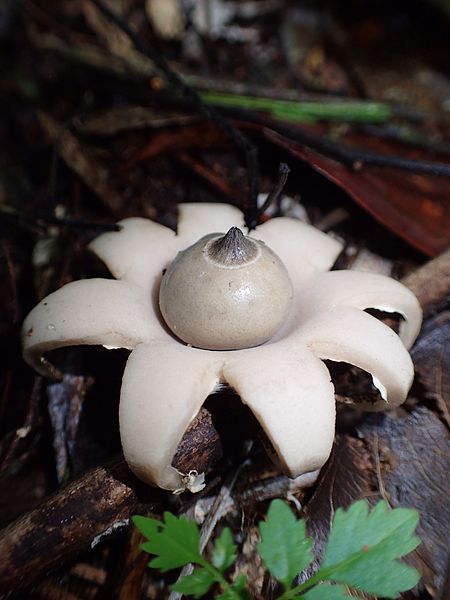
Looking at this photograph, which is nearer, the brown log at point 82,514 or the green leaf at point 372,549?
the green leaf at point 372,549

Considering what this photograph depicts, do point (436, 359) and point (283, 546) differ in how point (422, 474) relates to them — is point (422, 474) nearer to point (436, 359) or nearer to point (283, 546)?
point (436, 359)

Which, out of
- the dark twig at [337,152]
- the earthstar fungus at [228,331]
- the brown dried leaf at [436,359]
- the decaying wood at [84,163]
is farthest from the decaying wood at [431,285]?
the decaying wood at [84,163]

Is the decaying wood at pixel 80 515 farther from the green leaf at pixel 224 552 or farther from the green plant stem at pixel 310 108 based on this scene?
the green plant stem at pixel 310 108

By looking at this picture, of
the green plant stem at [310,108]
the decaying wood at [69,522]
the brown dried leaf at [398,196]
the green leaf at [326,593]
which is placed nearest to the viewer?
the green leaf at [326,593]

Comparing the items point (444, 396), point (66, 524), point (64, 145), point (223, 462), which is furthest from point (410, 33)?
point (66, 524)

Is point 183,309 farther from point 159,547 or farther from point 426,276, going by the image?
point 426,276
